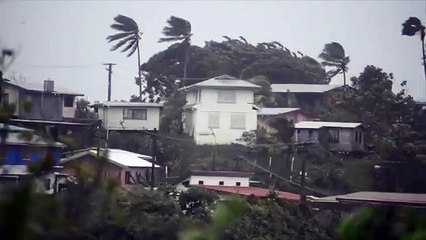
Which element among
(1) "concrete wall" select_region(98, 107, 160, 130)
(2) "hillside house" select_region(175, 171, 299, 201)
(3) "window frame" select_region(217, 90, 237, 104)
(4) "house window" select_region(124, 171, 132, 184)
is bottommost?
(2) "hillside house" select_region(175, 171, 299, 201)

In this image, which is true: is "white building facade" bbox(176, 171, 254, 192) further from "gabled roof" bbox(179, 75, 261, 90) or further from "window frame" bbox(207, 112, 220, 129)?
"gabled roof" bbox(179, 75, 261, 90)

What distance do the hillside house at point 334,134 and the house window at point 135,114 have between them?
116cm

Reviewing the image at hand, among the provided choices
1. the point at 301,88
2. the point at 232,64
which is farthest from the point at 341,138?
the point at 232,64

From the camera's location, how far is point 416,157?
3.49m

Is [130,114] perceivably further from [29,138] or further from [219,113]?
[29,138]

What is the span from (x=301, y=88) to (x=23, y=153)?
466 centimetres

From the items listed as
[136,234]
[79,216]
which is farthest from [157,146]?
[79,216]

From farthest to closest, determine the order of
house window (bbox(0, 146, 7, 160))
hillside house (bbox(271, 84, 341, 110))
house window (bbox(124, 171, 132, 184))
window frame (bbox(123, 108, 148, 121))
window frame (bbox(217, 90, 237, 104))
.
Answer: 1. hillside house (bbox(271, 84, 341, 110))
2. window frame (bbox(217, 90, 237, 104))
3. window frame (bbox(123, 108, 148, 121))
4. house window (bbox(124, 171, 132, 184))
5. house window (bbox(0, 146, 7, 160))

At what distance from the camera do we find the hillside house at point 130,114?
4.38 m

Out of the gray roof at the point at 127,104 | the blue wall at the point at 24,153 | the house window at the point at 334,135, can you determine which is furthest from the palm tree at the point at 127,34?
the blue wall at the point at 24,153

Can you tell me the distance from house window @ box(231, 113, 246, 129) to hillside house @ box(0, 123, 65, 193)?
3854 mm

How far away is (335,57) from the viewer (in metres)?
4.44

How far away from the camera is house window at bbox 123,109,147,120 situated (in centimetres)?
467

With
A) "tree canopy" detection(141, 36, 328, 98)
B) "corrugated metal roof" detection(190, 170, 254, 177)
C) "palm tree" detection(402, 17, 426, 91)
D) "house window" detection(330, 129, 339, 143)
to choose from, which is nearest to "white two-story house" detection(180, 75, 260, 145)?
"tree canopy" detection(141, 36, 328, 98)
